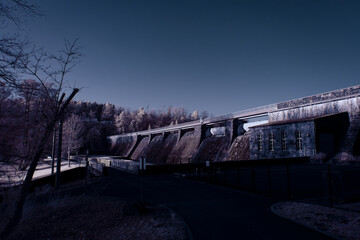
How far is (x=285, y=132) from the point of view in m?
28.1

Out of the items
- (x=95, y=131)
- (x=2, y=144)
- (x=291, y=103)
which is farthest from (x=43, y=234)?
(x=95, y=131)

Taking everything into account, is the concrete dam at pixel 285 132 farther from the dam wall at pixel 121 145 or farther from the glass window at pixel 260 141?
the dam wall at pixel 121 145

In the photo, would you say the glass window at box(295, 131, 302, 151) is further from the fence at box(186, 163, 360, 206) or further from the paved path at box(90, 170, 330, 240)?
the paved path at box(90, 170, 330, 240)

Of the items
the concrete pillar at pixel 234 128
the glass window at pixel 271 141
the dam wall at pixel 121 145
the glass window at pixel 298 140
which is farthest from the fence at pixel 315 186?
the dam wall at pixel 121 145

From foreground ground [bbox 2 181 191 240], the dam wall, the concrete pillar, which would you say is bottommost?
foreground ground [bbox 2 181 191 240]

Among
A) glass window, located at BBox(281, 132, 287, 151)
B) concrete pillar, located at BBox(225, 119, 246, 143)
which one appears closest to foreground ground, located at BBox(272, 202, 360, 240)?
glass window, located at BBox(281, 132, 287, 151)

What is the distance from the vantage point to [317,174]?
16.9 metres

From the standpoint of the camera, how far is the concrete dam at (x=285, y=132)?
82.8 ft

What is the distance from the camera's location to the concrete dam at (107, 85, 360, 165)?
82.8ft

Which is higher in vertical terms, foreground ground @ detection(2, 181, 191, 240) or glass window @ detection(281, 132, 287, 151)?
glass window @ detection(281, 132, 287, 151)

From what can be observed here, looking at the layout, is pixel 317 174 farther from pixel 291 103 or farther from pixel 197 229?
pixel 291 103

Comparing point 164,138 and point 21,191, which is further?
point 164,138

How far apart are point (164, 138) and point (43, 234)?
50.9m

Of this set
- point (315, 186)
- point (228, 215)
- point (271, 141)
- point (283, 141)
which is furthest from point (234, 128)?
point (228, 215)
